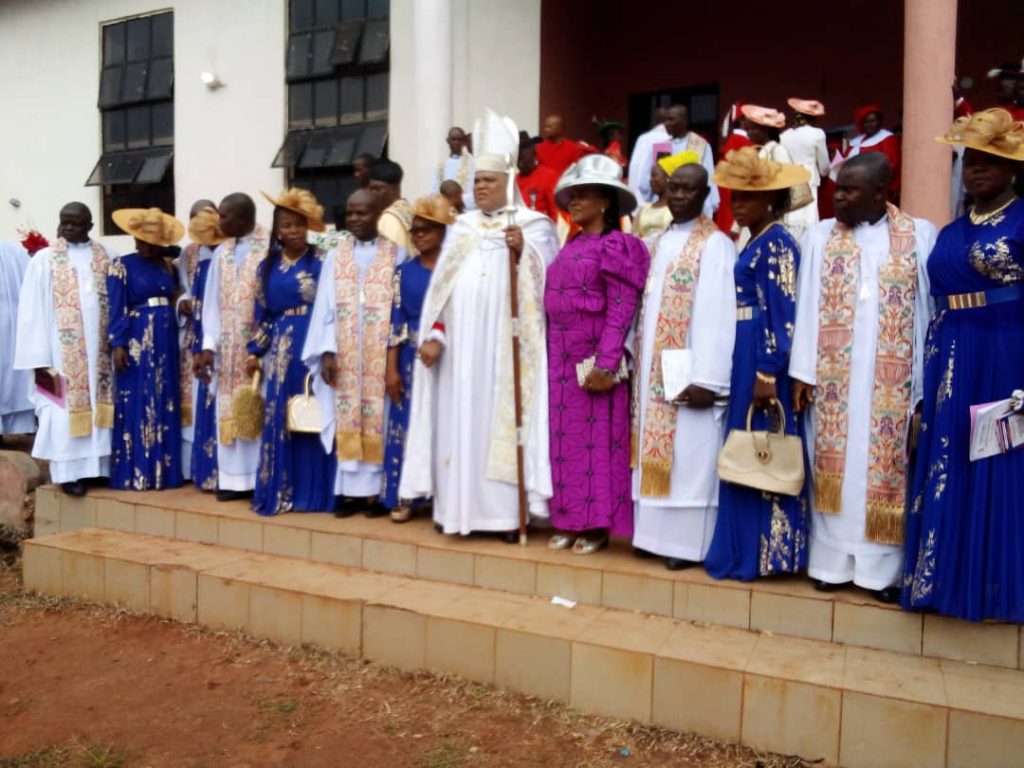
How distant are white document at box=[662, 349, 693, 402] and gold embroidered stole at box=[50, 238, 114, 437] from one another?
4.14 meters

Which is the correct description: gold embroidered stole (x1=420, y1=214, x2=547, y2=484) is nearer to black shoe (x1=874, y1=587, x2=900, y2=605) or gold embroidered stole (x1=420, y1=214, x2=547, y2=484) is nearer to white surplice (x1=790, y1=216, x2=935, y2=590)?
white surplice (x1=790, y1=216, x2=935, y2=590)

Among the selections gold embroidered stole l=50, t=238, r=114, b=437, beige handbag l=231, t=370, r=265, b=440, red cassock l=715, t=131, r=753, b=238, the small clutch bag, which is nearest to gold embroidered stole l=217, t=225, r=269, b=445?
beige handbag l=231, t=370, r=265, b=440

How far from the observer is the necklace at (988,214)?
365 cm

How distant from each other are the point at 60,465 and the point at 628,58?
9.23 m

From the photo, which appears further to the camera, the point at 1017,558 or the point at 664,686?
the point at 664,686

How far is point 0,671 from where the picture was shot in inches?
187

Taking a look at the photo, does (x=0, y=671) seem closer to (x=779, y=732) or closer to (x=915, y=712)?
(x=779, y=732)

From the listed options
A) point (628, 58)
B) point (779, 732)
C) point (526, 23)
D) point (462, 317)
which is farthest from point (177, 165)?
point (779, 732)

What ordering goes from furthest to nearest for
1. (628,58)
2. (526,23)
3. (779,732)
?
(628,58)
(526,23)
(779,732)

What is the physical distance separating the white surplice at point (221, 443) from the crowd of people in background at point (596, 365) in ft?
0.07

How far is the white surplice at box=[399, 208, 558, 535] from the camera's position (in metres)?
4.96

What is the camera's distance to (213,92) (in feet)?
42.3

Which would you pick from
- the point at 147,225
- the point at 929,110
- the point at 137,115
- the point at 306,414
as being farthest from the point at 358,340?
the point at 137,115

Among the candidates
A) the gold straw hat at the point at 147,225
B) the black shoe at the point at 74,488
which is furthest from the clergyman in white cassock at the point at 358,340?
the black shoe at the point at 74,488
